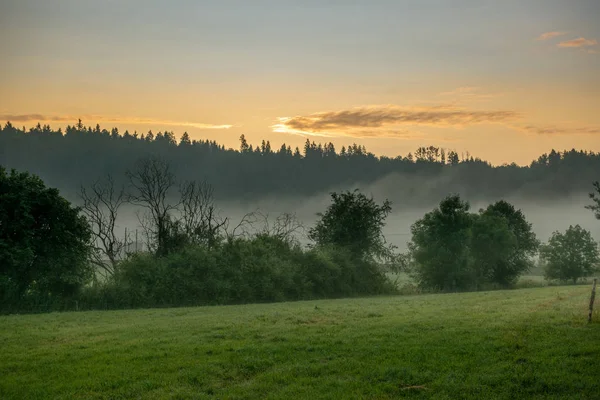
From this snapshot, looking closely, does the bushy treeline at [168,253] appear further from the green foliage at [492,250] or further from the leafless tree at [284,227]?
the green foliage at [492,250]

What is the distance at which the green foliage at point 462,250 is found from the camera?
68688 mm

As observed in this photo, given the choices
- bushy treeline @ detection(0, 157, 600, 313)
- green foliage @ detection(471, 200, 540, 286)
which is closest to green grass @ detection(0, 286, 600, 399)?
bushy treeline @ detection(0, 157, 600, 313)

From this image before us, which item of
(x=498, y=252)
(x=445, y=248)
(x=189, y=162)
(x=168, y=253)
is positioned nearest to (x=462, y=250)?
(x=445, y=248)

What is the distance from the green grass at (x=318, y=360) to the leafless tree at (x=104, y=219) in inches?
1378

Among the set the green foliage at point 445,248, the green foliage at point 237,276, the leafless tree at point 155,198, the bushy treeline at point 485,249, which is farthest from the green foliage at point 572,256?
the leafless tree at point 155,198

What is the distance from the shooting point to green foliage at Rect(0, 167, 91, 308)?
4003 centimetres

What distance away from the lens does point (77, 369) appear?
60.1 feet

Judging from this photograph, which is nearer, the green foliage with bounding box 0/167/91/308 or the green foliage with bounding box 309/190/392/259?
the green foliage with bounding box 0/167/91/308

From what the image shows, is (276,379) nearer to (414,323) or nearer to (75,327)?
(414,323)

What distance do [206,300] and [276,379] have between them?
3269cm

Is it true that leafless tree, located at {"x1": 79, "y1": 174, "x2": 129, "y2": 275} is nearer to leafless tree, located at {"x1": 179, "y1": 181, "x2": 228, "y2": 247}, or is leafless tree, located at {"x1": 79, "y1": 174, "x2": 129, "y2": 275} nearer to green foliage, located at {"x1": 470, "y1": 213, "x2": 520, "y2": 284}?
leafless tree, located at {"x1": 179, "y1": 181, "x2": 228, "y2": 247}

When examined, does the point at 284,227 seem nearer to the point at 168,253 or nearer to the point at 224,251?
the point at 224,251

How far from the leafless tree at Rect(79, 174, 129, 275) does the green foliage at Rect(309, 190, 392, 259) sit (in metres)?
23.3

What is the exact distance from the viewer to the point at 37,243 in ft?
137
